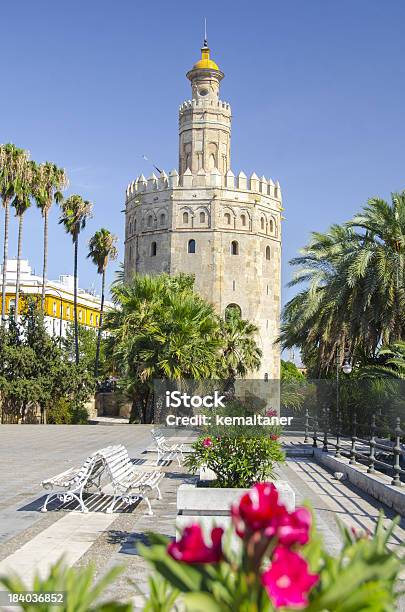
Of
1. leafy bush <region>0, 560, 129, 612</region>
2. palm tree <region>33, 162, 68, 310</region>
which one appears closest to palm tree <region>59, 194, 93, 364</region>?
palm tree <region>33, 162, 68, 310</region>

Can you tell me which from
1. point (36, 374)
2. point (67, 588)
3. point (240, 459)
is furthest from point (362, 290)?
point (67, 588)

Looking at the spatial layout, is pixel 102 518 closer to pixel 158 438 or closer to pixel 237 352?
pixel 158 438

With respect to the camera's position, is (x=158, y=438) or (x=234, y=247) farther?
(x=234, y=247)

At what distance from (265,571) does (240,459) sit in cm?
591

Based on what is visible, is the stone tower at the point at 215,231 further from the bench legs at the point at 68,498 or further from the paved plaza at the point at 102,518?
the bench legs at the point at 68,498

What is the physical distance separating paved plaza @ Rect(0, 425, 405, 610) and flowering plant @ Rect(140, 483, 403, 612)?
58 cm

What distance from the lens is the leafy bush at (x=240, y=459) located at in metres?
7.73

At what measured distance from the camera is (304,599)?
5.99 ft

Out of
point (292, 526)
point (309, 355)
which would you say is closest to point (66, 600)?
point (292, 526)

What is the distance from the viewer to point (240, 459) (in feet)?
25.4

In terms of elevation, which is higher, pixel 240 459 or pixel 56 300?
pixel 56 300

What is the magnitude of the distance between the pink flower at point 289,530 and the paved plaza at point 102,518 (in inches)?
32.3

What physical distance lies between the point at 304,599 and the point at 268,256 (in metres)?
52.4

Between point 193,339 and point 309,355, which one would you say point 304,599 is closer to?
point 309,355
